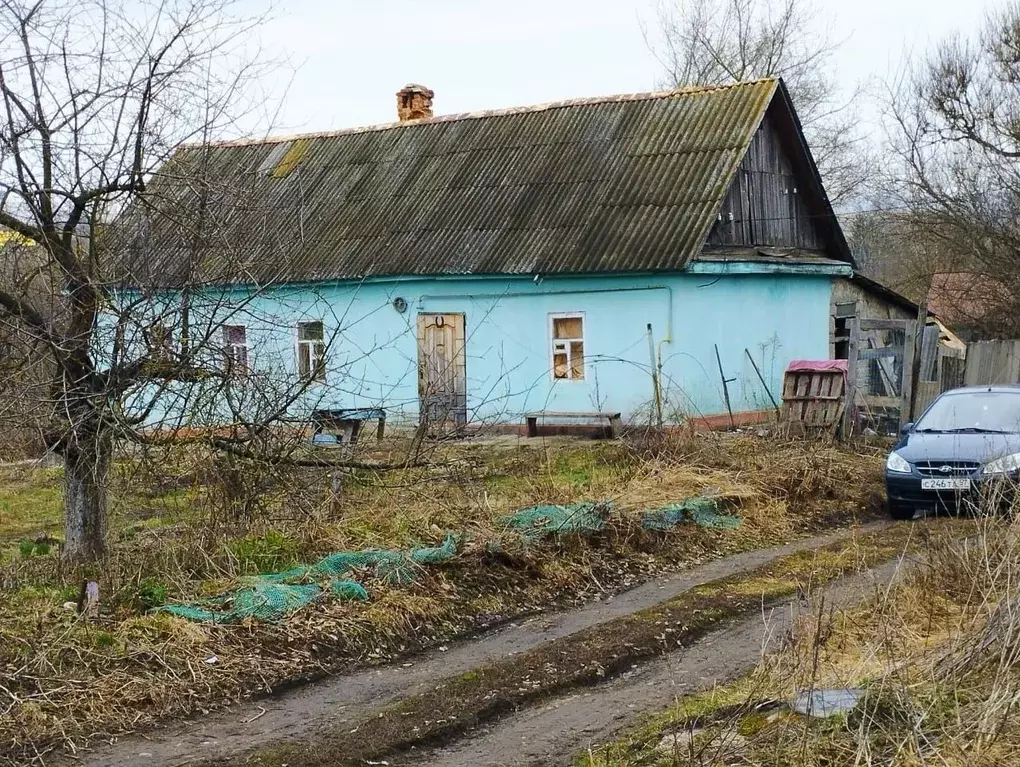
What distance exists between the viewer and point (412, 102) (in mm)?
25594

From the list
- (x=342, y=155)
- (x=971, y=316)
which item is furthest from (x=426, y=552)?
(x=971, y=316)

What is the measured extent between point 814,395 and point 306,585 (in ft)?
33.9

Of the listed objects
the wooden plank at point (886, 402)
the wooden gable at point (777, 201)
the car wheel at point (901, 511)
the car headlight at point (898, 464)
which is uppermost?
the wooden gable at point (777, 201)

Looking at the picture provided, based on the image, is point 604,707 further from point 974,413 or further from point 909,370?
point 909,370

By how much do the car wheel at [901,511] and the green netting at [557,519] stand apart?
3.90m

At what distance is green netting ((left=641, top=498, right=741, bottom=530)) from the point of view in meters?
10.6

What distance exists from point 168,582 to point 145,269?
2046mm

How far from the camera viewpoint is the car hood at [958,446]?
1189cm

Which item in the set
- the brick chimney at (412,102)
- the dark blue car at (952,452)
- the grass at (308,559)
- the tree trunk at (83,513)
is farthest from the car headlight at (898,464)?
the brick chimney at (412,102)

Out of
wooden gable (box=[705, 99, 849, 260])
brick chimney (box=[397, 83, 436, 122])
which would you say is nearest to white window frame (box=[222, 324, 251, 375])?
wooden gable (box=[705, 99, 849, 260])

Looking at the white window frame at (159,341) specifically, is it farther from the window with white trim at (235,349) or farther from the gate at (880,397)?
the gate at (880,397)

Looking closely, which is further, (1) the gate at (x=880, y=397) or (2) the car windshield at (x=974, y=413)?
(1) the gate at (x=880, y=397)

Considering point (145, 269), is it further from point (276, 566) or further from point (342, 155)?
point (342, 155)

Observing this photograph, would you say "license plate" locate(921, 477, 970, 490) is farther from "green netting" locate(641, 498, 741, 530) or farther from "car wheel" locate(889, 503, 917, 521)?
"green netting" locate(641, 498, 741, 530)
